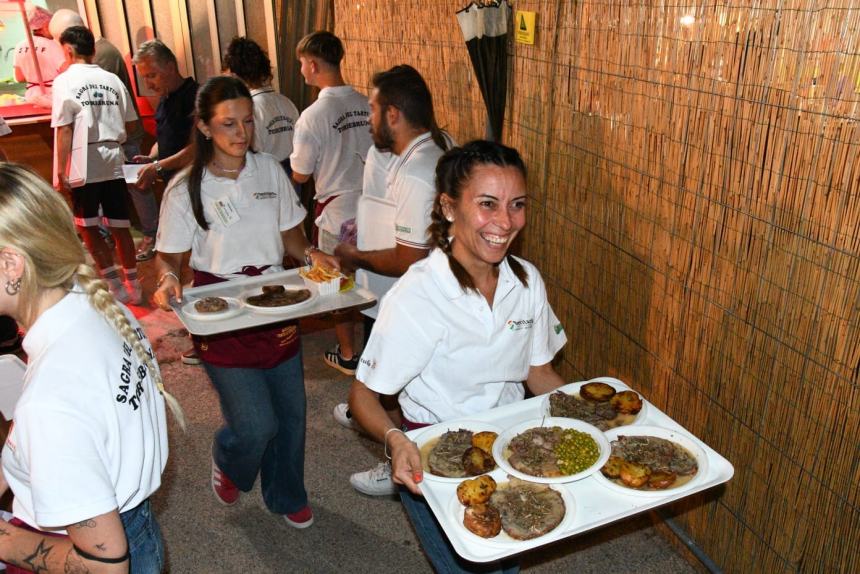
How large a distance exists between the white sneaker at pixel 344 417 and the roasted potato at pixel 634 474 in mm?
2257

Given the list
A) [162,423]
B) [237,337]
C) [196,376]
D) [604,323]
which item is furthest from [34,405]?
[196,376]

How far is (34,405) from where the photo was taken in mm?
1403

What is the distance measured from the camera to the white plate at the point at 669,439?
1.89 meters

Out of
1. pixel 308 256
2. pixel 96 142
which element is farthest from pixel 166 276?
pixel 96 142

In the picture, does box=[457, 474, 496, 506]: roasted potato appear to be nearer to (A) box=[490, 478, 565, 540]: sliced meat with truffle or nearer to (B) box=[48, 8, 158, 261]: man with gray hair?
(A) box=[490, 478, 565, 540]: sliced meat with truffle

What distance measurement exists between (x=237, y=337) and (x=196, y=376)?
1.93 meters

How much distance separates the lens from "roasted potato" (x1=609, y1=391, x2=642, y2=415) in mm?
2256

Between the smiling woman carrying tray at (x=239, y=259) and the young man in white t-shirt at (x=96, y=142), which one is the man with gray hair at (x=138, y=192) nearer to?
the young man in white t-shirt at (x=96, y=142)

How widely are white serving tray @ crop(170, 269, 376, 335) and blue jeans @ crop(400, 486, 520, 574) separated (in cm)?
101

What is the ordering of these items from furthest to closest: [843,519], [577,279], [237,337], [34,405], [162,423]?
1. [577,279]
2. [237,337]
3. [843,519]
4. [162,423]
5. [34,405]

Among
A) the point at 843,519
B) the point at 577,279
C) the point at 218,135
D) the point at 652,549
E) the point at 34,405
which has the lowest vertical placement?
the point at 652,549

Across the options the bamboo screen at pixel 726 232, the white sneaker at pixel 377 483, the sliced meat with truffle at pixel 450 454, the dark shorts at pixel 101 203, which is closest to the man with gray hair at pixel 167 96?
the dark shorts at pixel 101 203

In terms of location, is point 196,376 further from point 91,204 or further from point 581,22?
point 581,22

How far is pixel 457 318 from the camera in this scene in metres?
2.12
